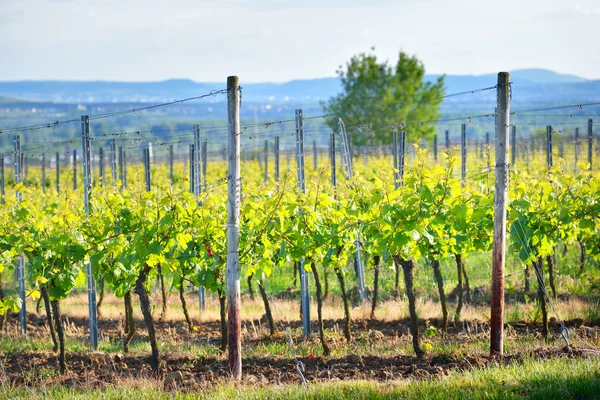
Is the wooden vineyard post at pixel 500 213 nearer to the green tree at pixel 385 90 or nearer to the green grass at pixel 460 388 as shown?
the green grass at pixel 460 388

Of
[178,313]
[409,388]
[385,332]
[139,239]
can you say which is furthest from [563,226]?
[178,313]

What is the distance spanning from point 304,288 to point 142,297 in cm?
244

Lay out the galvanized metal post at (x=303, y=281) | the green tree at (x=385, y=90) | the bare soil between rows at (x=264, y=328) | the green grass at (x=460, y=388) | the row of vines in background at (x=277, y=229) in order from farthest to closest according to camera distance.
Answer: the green tree at (x=385, y=90) → the galvanized metal post at (x=303, y=281) → the bare soil between rows at (x=264, y=328) → the row of vines in background at (x=277, y=229) → the green grass at (x=460, y=388)

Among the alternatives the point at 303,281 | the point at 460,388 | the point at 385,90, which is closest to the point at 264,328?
the point at 303,281

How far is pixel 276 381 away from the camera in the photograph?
7.74 metres

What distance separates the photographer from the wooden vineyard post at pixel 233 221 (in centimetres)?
741

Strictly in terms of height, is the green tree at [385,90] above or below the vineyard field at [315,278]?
above

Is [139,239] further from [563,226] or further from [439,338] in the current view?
[563,226]

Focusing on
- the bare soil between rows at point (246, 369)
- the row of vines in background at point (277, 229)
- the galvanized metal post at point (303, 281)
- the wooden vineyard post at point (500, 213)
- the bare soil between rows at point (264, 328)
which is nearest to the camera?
the bare soil between rows at point (246, 369)

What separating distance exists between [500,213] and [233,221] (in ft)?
9.01

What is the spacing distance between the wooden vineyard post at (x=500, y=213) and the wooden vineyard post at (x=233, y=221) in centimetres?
261

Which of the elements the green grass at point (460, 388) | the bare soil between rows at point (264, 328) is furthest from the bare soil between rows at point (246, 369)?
the bare soil between rows at point (264, 328)

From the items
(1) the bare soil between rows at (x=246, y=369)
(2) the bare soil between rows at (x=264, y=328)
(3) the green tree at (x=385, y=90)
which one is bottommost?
(2) the bare soil between rows at (x=264, y=328)

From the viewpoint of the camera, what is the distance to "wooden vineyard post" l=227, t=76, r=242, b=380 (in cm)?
741
